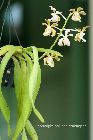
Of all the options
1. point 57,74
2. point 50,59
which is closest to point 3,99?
point 50,59

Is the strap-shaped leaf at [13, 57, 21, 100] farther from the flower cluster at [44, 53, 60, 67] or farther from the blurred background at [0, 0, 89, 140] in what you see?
the blurred background at [0, 0, 89, 140]

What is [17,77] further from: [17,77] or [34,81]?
[34,81]

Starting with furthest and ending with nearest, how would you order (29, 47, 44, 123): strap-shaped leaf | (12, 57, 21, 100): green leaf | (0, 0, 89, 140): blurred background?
1. (0, 0, 89, 140): blurred background
2. (12, 57, 21, 100): green leaf
3. (29, 47, 44, 123): strap-shaped leaf

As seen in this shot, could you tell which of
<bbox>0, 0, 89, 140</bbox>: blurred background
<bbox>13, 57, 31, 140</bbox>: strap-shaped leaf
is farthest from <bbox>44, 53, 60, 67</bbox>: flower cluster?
<bbox>0, 0, 89, 140</bbox>: blurred background

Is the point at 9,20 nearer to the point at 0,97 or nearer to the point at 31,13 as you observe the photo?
the point at 31,13

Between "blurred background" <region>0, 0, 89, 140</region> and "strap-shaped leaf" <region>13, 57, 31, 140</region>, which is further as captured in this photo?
"blurred background" <region>0, 0, 89, 140</region>

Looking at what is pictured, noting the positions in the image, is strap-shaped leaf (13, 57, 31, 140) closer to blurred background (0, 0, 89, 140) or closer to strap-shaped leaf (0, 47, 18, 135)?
strap-shaped leaf (0, 47, 18, 135)

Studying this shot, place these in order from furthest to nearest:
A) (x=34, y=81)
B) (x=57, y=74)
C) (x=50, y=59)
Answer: (x=57, y=74) → (x=50, y=59) → (x=34, y=81)

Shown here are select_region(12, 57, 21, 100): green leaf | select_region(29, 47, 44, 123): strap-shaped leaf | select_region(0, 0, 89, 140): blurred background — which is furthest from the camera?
select_region(0, 0, 89, 140): blurred background

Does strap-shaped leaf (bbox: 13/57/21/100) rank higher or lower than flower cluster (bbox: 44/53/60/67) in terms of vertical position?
lower
